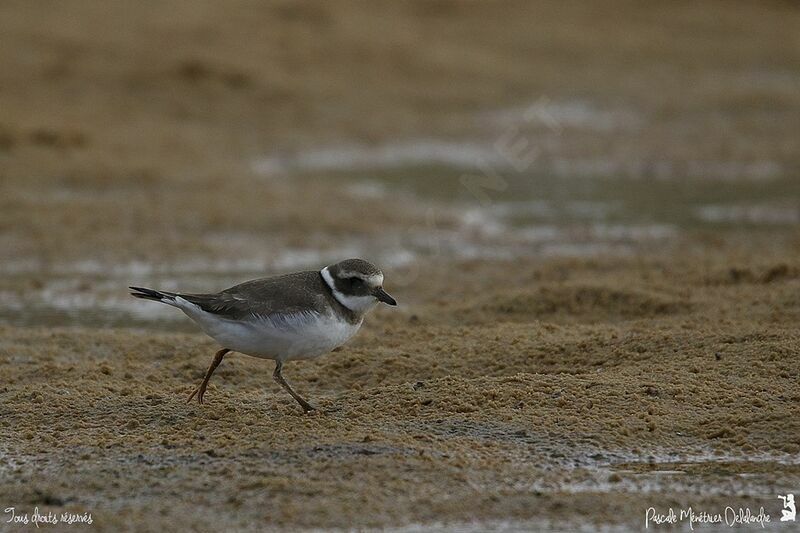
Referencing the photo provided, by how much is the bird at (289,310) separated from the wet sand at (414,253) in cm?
38

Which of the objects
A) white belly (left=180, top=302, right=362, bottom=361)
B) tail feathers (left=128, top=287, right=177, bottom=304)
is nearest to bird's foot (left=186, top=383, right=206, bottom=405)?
white belly (left=180, top=302, right=362, bottom=361)

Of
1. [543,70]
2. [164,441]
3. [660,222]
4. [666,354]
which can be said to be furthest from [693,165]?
[164,441]

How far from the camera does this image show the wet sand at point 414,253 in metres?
5.64

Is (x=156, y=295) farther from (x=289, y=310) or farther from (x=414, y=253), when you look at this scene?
(x=414, y=253)

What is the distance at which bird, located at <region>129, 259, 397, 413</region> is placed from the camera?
6242 millimetres

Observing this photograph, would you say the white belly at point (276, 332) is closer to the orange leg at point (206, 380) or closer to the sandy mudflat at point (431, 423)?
the orange leg at point (206, 380)

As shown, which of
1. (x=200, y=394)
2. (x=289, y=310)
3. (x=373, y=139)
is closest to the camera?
(x=289, y=310)

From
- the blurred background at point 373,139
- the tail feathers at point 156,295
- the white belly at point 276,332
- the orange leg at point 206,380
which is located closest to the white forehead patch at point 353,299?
the white belly at point 276,332

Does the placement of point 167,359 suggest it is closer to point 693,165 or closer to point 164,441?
point 164,441

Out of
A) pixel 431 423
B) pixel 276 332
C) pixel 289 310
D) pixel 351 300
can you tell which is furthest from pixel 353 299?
pixel 431 423

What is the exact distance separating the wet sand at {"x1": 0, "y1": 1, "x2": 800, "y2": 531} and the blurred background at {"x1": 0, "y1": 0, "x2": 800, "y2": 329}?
6 cm

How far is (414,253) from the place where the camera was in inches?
448

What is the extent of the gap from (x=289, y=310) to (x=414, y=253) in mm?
5154

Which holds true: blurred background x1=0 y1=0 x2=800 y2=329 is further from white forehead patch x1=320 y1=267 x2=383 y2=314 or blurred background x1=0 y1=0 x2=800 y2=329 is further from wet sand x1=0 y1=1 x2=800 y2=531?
white forehead patch x1=320 y1=267 x2=383 y2=314
